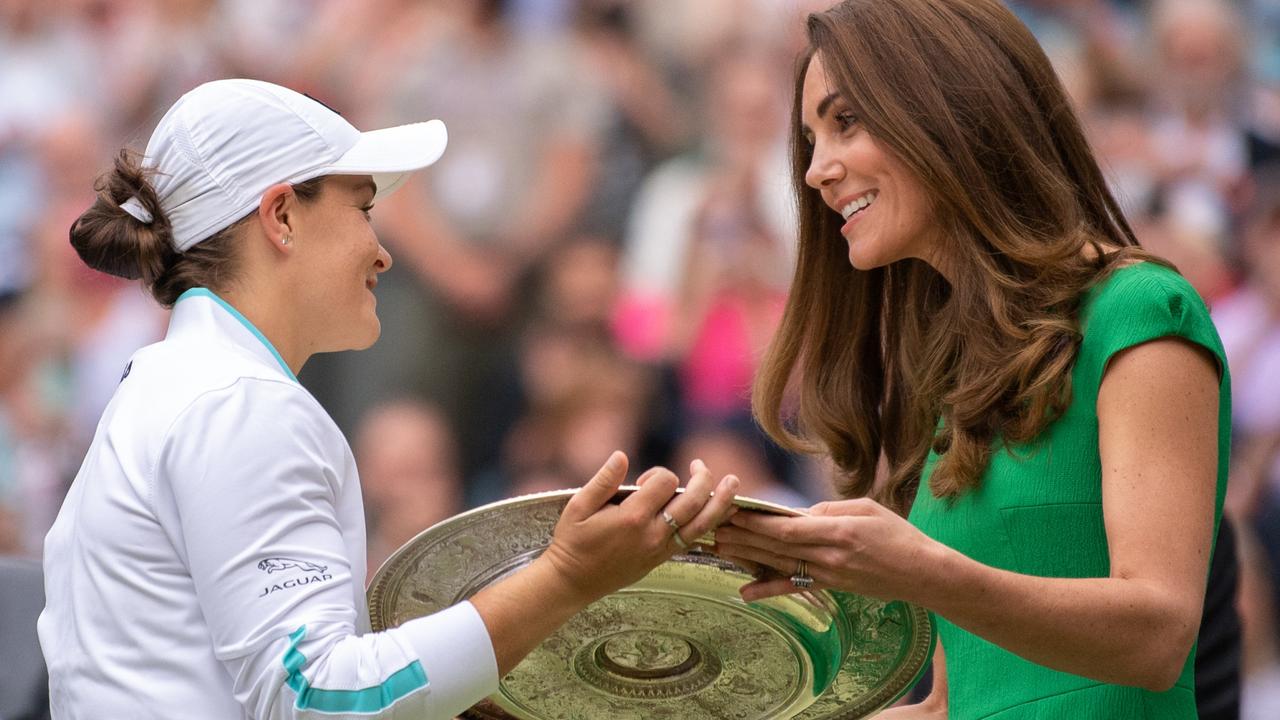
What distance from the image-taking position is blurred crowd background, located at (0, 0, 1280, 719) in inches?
226

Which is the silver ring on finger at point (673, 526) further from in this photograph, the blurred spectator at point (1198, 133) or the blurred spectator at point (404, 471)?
the blurred spectator at point (404, 471)

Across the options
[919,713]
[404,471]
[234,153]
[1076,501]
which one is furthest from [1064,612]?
[404,471]

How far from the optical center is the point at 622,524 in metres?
1.93

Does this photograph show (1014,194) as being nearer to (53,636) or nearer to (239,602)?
(239,602)

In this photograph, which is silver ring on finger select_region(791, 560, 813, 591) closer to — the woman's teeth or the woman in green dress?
the woman in green dress

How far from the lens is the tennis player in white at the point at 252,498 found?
179 cm

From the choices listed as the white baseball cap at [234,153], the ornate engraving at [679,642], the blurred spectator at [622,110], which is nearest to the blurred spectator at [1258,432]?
the blurred spectator at [622,110]

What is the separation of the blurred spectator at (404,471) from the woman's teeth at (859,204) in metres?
3.88

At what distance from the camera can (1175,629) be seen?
1.96 m

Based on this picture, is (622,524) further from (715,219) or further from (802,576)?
(715,219)

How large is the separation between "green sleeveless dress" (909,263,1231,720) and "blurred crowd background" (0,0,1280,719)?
3518 mm

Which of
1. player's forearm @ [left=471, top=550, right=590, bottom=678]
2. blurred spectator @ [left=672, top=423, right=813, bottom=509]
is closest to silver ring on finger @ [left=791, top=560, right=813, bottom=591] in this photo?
player's forearm @ [left=471, top=550, right=590, bottom=678]

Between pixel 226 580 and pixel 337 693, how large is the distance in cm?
18

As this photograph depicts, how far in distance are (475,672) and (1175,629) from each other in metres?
0.88
